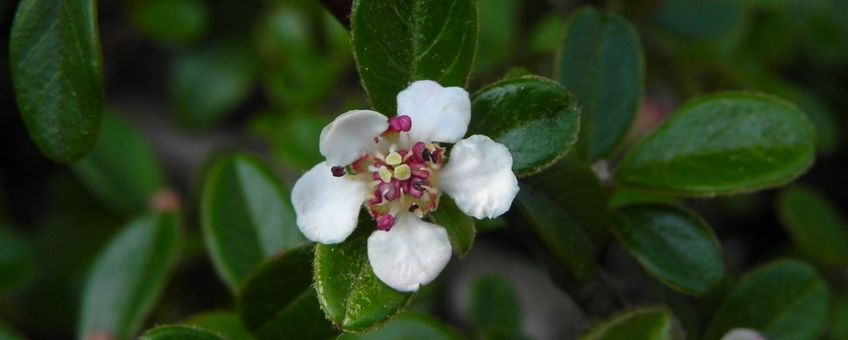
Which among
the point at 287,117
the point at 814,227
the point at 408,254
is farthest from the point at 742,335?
the point at 287,117

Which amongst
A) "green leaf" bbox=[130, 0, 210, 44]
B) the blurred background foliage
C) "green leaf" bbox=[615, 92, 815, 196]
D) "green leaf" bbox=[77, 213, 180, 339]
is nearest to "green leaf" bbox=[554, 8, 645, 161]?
"green leaf" bbox=[615, 92, 815, 196]

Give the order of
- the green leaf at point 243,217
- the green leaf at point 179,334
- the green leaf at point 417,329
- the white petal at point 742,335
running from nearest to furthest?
1. the green leaf at point 179,334
2. the white petal at point 742,335
3. the green leaf at point 417,329
4. the green leaf at point 243,217

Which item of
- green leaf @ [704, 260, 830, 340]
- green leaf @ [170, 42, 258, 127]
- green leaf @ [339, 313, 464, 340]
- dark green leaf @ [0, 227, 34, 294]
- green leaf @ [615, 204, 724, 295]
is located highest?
green leaf @ [615, 204, 724, 295]

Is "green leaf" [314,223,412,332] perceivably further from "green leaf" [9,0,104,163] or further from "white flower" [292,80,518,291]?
"green leaf" [9,0,104,163]

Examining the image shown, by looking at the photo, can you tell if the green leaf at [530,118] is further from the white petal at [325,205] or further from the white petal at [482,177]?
the white petal at [325,205]

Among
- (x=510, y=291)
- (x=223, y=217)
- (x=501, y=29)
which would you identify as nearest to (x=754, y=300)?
(x=510, y=291)

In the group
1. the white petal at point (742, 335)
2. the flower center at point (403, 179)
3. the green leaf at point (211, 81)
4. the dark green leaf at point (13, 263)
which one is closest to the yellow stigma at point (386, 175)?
the flower center at point (403, 179)
